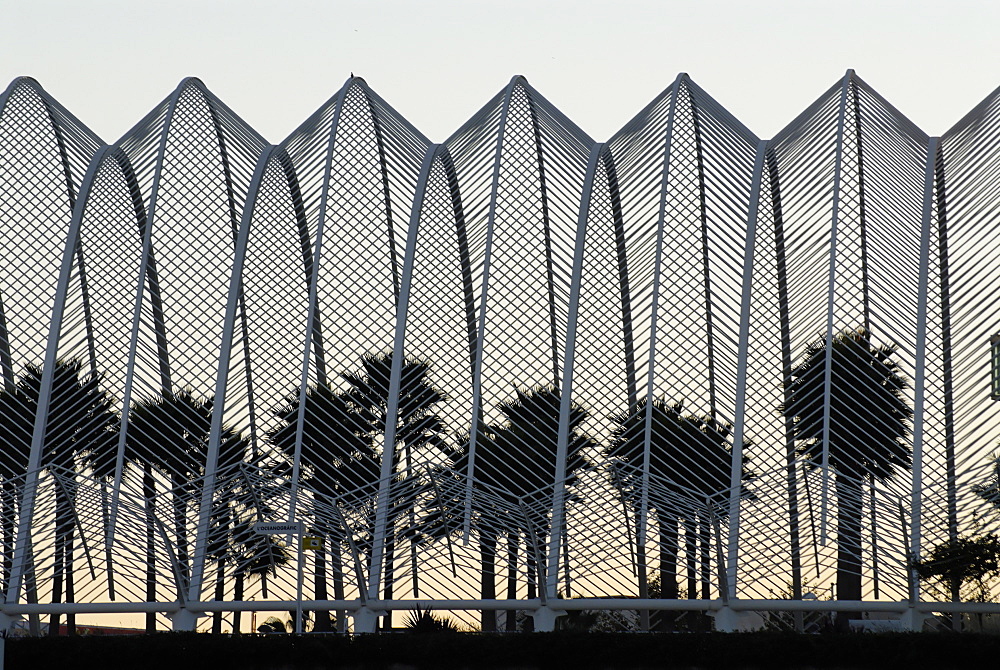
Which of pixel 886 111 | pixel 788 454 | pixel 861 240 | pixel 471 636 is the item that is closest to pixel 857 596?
pixel 788 454

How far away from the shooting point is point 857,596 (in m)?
43.2

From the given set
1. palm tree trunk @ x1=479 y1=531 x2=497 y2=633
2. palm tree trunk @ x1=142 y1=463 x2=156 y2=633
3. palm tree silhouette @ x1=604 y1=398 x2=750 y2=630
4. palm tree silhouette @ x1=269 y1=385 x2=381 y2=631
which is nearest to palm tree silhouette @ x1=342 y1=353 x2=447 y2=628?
palm tree silhouette @ x1=269 y1=385 x2=381 y2=631

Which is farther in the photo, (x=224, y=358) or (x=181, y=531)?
(x=224, y=358)

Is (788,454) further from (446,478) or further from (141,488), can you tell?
(141,488)

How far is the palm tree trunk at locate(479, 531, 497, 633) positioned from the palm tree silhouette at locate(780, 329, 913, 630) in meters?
8.87

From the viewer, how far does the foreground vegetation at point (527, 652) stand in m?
24.5

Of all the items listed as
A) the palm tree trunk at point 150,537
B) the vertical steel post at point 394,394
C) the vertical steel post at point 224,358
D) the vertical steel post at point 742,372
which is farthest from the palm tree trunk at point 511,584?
the palm tree trunk at point 150,537

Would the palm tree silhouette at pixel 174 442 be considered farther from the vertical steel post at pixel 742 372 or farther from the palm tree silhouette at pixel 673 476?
the vertical steel post at pixel 742 372

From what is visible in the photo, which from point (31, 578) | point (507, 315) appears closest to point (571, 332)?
point (507, 315)

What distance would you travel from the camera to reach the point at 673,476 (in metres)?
39.9

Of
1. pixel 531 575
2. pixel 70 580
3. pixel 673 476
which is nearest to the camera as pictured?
pixel 531 575

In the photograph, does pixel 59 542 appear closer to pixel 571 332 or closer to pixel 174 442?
pixel 174 442

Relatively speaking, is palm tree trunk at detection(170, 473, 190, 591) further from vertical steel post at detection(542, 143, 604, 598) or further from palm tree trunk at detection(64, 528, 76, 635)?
vertical steel post at detection(542, 143, 604, 598)

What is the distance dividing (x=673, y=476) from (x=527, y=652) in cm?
1594
